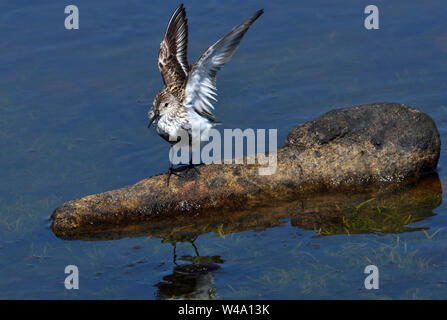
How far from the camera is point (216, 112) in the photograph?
12609 mm

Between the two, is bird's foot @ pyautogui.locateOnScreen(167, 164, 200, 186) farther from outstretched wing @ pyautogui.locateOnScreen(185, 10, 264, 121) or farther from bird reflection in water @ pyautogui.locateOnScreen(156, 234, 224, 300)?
bird reflection in water @ pyautogui.locateOnScreen(156, 234, 224, 300)

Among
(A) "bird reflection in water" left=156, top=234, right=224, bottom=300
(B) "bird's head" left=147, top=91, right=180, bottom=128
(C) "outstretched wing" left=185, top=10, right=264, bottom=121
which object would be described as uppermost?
(C) "outstretched wing" left=185, top=10, right=264, bottom=121

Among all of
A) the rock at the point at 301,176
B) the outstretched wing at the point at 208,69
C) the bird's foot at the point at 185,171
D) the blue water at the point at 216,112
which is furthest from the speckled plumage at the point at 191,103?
the blue water at the point at 216,112

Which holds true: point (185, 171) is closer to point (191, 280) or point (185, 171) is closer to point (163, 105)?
point (163, 105)

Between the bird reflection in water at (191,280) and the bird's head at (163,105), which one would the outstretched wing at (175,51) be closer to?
the bird's head at (163,105)

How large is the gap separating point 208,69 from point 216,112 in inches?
127

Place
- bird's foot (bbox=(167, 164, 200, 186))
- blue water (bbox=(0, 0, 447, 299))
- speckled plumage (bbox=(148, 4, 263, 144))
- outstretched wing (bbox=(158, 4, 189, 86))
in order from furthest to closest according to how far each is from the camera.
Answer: outstretched wing (bbox=(158, 4, 189, 86))
bird's foot (bbox=(167, 164, 200, 186))
speckled plumage (bbox=(148, 4, 263, 144))
blue water (bbox=(0, 0, 447, 299))

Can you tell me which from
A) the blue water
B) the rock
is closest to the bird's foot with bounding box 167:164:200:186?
the rock

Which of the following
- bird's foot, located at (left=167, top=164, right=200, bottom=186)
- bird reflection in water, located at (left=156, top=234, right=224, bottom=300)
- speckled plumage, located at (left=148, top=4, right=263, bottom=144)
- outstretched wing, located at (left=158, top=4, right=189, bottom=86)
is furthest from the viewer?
outstretched wing, located at (left=158, top=4, right=189, bottom=86)

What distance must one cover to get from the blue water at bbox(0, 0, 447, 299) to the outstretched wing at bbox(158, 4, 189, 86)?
4.56 feet

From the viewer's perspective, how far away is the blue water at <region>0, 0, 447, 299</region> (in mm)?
8312

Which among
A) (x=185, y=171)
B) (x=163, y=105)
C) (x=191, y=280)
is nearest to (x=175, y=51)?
(x=163, y=105)

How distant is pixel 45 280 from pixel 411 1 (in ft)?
32.7
